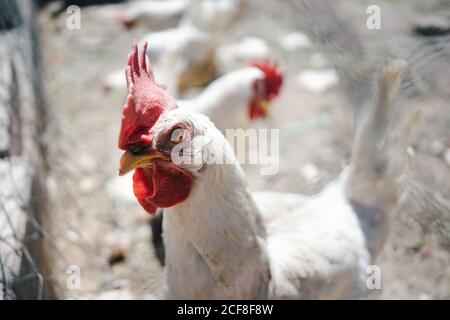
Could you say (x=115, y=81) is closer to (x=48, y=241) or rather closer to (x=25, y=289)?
(x=48, y=241)

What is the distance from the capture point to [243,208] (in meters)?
1.02

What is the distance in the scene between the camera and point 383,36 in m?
2.51

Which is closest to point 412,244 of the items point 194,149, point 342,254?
point 342,254

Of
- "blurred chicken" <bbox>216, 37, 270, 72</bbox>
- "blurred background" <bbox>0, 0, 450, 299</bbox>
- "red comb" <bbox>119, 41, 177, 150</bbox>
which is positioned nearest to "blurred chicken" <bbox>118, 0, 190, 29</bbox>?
"blurred background" <bbox>0, 0, 450, 299</bbox>

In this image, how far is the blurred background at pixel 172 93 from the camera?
154cm

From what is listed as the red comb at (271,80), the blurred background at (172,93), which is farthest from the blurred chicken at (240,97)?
the blurred background at (172,93)

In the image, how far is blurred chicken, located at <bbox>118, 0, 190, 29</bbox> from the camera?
252cm

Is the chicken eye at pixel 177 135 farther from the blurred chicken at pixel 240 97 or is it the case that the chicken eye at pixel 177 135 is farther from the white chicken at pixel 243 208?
the blurred chicken at pixel 240 97

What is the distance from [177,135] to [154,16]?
5.97 feet

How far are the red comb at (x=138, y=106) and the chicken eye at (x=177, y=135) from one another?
1.7 inches

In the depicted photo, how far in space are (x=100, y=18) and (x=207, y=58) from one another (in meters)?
0.98

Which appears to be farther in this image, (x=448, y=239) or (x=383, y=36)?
(x=383, y=36)

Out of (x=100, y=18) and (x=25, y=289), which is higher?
(x=100, y=18)

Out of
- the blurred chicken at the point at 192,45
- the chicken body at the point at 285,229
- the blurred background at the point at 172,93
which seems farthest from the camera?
the blurred chicken at the point at 192,45
